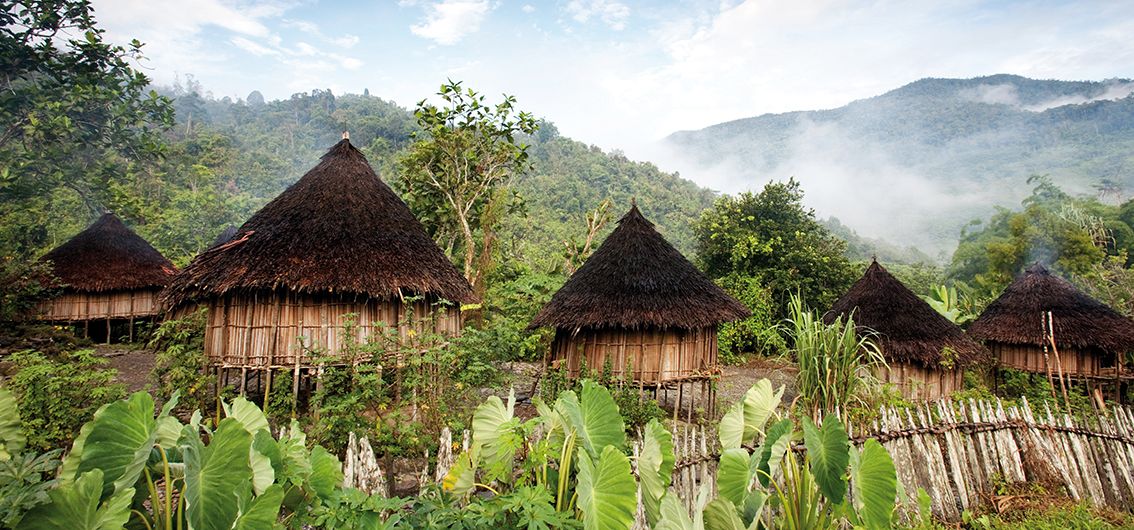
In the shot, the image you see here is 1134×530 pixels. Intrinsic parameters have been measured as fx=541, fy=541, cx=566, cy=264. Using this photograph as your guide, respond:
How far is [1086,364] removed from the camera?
11.6m

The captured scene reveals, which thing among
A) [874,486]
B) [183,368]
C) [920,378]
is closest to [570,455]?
[874,486]

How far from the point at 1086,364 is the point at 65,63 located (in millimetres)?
26562

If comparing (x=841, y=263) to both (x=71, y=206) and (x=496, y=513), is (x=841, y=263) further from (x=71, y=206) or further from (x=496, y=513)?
(x=71, y=206)

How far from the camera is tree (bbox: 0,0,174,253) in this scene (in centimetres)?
1449

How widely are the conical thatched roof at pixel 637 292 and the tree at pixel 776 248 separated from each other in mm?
8340

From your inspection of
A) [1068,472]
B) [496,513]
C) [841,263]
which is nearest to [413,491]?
[496,513]

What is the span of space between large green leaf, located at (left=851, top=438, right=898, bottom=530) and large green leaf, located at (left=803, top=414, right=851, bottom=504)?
146mm

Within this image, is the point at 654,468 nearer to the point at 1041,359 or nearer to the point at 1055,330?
the point at 1055,330

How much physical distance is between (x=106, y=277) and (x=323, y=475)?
16652mm

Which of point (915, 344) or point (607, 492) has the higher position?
point (607, 492)

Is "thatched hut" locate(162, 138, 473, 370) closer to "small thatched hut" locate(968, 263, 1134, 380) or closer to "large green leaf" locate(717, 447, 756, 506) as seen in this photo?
"large green leaf" locate(717, 447, 756, 506)

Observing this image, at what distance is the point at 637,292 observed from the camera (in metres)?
9.08

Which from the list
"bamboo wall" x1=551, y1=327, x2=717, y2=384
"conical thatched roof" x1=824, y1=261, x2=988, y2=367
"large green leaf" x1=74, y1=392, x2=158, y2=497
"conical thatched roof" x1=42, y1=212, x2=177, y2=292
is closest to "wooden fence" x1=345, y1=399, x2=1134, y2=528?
"large green leaf" x1=74, y1=392, x2=158, y2=497

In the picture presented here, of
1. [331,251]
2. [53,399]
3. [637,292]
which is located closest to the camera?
[53,399]
